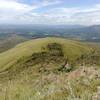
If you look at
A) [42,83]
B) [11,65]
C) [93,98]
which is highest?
[93,98]

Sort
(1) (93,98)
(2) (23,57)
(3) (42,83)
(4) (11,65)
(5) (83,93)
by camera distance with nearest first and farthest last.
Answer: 1. (1) (93,98)
2. (5) (83,93)
3. (3) (42,83)
4. (4) (11,65)
5. (2) (23,57)

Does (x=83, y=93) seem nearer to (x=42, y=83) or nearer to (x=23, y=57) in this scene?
(x=42, y=83)

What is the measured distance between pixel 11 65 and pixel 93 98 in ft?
454

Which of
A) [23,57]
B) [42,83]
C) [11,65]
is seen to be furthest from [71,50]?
[42,83]

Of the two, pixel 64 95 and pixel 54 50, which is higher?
pixel 64 95

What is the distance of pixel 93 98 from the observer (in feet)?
20.7

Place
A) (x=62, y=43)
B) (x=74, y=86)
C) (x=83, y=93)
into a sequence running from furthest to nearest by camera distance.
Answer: (x=62, y=43)
(x=74, y=86)
(x=83, y=93)

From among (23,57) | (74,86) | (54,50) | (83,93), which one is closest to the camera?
(83,93)

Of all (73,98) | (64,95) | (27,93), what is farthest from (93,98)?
(27,93)

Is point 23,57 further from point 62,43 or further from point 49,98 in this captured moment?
point 49,98

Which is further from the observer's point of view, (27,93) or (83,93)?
(27,93)

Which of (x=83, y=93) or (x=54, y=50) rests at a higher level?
(x=83, y=93)

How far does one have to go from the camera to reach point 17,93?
322 inches

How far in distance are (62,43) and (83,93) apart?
17991 centimetres
